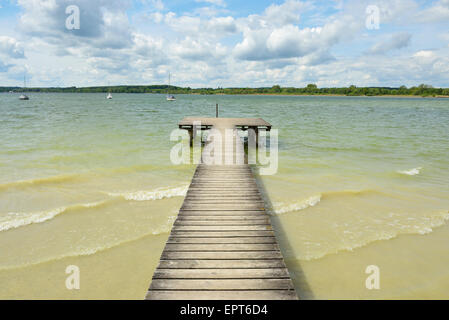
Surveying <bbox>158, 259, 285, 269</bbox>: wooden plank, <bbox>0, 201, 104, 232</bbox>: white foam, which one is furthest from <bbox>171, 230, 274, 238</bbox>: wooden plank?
<bbox>0, 201, 104, 232</bbox>: white foam

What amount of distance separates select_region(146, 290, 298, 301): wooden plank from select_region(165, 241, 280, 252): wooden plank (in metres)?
0.95

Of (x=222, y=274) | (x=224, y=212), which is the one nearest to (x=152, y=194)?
(x=224, y=212)

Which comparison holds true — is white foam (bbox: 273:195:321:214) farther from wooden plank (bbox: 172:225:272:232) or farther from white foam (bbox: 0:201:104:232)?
white foam (bbox: 0:201:104:232)

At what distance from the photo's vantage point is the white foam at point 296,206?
7391mm

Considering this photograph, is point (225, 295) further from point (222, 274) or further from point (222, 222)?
point (222, 222)

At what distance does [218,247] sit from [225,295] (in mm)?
1089

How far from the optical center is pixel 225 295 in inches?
133

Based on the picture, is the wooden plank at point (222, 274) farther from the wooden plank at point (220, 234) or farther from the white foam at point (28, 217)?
the white foam at point (28, 217)

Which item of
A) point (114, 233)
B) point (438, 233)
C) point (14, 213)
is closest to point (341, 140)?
point (438, 233)

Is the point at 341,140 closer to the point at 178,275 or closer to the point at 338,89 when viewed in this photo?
the point at 178,275

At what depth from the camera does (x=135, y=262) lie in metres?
5.11
